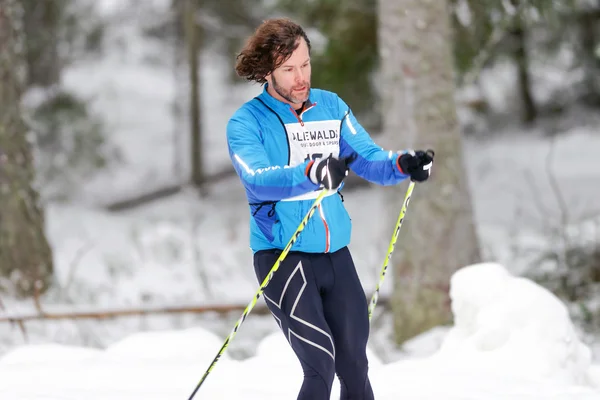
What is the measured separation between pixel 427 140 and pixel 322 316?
3.67 metres

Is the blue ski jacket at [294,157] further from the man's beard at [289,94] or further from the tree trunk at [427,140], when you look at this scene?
the tree trunk at [427,140]

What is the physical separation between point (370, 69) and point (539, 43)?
5.40m

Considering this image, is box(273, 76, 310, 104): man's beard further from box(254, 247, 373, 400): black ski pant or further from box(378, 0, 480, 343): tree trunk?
box(378, 0, 480, 343): tree trunk

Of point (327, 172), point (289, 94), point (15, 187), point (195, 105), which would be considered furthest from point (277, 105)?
point (195, 105)

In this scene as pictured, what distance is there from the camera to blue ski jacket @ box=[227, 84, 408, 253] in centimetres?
310

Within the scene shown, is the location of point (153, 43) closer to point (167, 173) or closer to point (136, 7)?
point (136, 7)

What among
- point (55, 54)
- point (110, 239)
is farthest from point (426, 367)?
point (55, 54)

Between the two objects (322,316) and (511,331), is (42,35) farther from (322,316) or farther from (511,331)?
(322,316)

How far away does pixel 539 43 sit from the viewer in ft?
53.3

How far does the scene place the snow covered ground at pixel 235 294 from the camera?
4.69 m

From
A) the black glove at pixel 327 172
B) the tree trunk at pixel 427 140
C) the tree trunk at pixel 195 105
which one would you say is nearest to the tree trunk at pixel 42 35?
the tree trunk at pixel 195 105

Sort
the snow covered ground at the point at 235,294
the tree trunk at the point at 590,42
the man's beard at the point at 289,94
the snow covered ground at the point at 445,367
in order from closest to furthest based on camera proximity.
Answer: the man's beard at the point at 289,94 < the snow covered ground at the point at 445,367 < the snow covered ground at the point at 235,294 < the tree trunk at the point at 590,42

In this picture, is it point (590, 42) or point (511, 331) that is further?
point (590, 42)

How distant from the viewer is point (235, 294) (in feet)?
31.3
